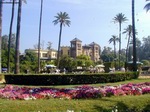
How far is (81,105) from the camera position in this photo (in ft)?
34.7

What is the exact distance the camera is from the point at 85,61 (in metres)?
92.1

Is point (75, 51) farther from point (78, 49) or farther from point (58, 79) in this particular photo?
point (58, 79)

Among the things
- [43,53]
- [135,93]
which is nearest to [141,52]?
[43,53]

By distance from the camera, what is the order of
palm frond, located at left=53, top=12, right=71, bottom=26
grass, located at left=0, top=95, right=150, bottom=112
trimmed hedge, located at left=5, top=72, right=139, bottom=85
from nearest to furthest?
grass, located at left=0, top=95, right=150, bottom=112
trimmed hedge, located at left=5, top=72, right=139, bottom=85
palm frond, located at left=53, top=12, right=71, bottom=26

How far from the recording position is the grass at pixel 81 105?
995cm

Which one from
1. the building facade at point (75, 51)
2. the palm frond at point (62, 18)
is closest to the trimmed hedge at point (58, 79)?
the palm frond at point (62, 18)

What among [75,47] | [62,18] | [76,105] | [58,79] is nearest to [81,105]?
[76,105]

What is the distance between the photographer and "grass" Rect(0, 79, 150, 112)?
32.7 feet

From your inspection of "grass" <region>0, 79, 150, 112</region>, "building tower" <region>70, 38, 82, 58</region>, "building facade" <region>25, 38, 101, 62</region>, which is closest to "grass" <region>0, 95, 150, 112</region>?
"grass" <region>0, 79, 150, 112</region>

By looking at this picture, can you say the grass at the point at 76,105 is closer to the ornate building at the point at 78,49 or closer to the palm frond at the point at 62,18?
the palm frond at the point at 62,18

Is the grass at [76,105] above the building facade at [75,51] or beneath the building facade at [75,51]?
beneath

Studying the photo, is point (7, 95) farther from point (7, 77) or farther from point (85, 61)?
point (85, 61)

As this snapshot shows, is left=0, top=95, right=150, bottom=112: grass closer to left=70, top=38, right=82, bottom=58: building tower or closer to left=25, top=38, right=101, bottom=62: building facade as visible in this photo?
left=25, top=38, right=101, bottom=62: building facade

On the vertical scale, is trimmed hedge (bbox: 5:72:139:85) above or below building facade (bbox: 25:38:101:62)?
below
